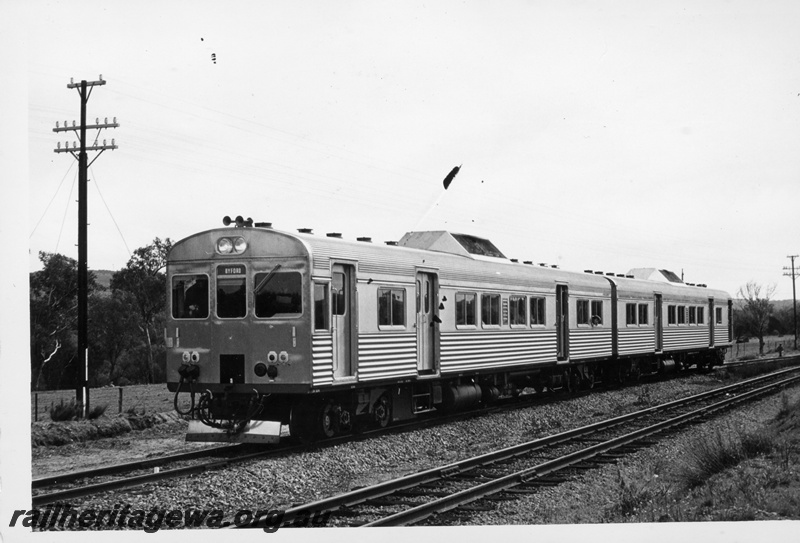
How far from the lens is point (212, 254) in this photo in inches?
526

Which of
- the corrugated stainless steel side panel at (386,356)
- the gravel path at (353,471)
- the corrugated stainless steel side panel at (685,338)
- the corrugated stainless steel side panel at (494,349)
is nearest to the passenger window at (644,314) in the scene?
the corrugated stainless steel side panel at (685,338)

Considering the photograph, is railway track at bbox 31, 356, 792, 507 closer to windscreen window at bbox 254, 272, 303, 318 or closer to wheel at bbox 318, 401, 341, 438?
wheel at bbox 318, 401, 341, 438

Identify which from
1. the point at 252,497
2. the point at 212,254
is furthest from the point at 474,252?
the point at 252,497

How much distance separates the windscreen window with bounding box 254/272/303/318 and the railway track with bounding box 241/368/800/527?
10.9 feet

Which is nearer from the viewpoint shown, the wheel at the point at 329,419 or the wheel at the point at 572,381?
the wheel at the point at 329,419

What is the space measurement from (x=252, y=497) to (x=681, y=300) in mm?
22718

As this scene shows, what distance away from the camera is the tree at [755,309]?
1036 inches

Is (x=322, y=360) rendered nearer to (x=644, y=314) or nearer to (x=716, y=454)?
(x=716, y=454)

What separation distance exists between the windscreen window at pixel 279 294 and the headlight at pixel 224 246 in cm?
71

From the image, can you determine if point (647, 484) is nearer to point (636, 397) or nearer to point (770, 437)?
point (770, 437)

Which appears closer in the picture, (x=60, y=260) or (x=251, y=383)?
(x=251, y=383)

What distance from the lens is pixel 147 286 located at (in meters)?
31.6

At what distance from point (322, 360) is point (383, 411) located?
111 inches

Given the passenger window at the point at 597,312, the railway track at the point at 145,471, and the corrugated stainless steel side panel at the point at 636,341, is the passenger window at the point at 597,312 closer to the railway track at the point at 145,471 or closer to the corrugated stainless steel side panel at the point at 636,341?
the corrugated stainless steel side panel at the point at 636,341
